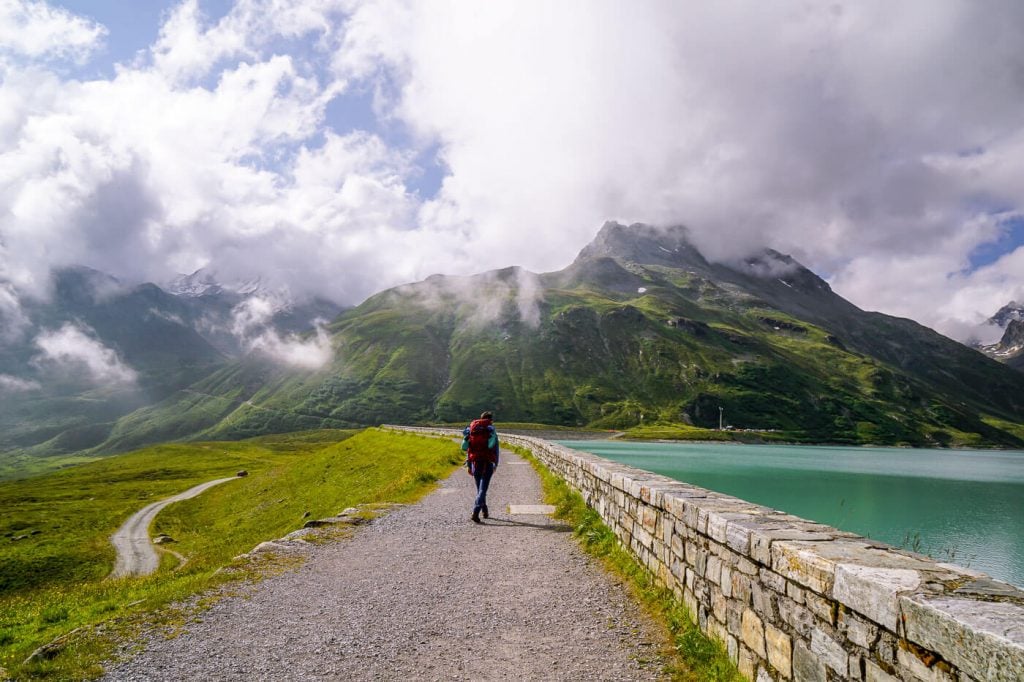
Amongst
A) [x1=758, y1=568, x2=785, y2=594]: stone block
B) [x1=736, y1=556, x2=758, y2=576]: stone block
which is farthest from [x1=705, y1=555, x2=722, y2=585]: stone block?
[x1=758, y1=568, x2=785, y2=594]: stone block

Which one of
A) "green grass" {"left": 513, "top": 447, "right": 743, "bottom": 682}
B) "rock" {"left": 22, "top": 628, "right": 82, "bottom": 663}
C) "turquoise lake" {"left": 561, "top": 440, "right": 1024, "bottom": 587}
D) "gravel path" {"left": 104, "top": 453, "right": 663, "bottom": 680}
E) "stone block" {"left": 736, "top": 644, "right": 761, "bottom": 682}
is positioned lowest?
"turquoise lake" {"left": 561, "top": 440, "right": 1024, "bottom": 587}

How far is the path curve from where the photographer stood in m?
40.2

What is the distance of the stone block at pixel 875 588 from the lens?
4.46 meters

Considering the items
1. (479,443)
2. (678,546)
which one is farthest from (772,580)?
(479,443)

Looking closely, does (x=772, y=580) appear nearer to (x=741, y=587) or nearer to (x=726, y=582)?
(x=741, y=587)

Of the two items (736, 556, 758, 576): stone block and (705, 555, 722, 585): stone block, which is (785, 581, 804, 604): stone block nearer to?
(736, 556, 758, 576): stone block

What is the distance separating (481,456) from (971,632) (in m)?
14.8

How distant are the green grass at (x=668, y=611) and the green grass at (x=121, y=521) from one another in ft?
25.6

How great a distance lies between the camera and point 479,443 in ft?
59.1

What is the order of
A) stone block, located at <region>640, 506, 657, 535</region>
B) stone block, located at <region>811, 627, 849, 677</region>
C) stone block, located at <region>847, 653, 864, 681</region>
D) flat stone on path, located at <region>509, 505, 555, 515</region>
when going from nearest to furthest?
stone block, located at <region>847, 653, 864, 681</region> → stone block, located at <region>811, 627, 849, 677</region> → stone block, located at <region>640, 506, 657, 535</region> → flat stone on path, located at <region>509, 505, 555, 515</region>

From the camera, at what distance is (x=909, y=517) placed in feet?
146

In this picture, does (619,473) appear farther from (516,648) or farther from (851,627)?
(851,627)

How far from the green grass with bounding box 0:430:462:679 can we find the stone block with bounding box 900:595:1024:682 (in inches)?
367

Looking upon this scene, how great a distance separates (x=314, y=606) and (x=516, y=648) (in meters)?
4.07
